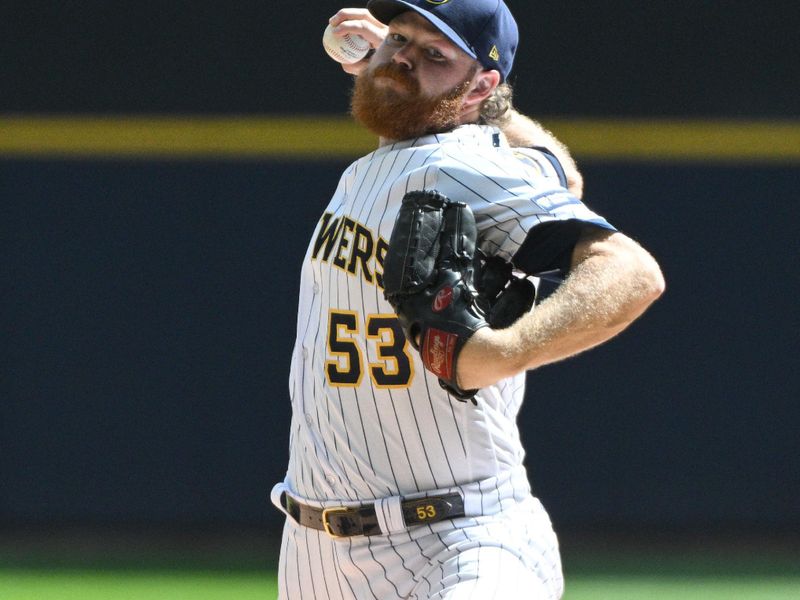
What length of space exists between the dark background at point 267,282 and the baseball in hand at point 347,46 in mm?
2438

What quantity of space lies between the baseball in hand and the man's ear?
1.79ft

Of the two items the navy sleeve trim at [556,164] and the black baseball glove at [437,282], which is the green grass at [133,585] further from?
the black baseball glove at [437,282]

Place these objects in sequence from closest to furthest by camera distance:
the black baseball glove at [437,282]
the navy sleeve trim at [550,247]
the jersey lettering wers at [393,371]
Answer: the black baseball glove at [437,282], the navy sleeve trim at [550,247], the jersey lettering wers at [393,371]

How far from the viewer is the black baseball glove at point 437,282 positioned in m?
2.06

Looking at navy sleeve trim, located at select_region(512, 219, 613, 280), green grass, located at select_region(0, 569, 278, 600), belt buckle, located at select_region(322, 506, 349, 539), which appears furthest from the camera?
green grass, located at select_region(0, 569, 278, 600)

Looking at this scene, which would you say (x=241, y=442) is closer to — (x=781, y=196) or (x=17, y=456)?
(x=17, y=456)

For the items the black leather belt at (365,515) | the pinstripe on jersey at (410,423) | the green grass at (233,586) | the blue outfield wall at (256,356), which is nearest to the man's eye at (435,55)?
the pinstripe on jersey at (410,423)

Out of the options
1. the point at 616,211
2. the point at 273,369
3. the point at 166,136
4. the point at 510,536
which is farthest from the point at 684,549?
the point at 510,536

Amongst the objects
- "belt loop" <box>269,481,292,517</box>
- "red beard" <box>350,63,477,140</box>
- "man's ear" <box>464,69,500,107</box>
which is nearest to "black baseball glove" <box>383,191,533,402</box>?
"red beard" <box>350,63,477,140</box>

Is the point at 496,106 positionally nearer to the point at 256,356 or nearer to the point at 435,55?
the point at 435,55

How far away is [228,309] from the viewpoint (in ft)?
18.3

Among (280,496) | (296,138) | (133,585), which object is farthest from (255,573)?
(280,496)

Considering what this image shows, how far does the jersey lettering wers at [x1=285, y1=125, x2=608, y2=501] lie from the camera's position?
2344mm

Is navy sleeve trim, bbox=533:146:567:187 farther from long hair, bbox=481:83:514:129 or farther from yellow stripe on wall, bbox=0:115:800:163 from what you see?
yellow stripe on wall, bbox=0:115:800:163
